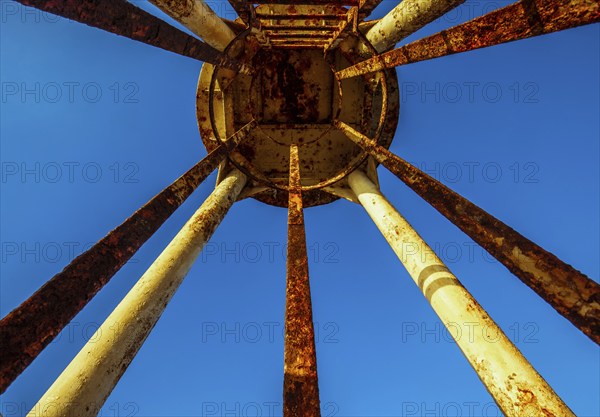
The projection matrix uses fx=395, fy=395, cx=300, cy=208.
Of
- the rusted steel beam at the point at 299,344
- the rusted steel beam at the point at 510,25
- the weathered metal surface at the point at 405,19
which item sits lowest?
the rusted steel beam at the point at 299,344

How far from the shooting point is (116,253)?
346 cm

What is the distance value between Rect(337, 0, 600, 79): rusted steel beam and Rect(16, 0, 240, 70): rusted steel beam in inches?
109

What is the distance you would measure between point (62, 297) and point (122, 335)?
1.87 m

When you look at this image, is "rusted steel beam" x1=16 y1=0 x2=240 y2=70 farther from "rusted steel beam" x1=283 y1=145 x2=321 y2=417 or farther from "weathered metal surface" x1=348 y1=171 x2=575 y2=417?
"weathered metal surface" x1=348 y1=171 x2=575 y2=417

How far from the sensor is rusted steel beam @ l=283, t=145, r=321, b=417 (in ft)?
7.07

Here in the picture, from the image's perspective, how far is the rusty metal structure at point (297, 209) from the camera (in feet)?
8.89

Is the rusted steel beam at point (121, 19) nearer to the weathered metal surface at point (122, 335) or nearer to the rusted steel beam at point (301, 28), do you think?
the weathered metal surface at point (122, 335)

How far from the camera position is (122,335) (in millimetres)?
4488

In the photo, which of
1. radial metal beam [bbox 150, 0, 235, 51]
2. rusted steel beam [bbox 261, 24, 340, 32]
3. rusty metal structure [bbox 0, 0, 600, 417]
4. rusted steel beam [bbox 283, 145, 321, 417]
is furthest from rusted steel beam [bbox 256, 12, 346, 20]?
rusted steel beam [bbox 283, 145, 321, 417]

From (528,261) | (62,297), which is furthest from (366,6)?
(62,297)

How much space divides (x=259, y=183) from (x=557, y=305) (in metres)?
7.37

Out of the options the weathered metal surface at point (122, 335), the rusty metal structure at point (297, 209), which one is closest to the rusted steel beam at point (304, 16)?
the rusty metal structure at point (297, 209)

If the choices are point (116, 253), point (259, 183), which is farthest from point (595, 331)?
point (259, 183)

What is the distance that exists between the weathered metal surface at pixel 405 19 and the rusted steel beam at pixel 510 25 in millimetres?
700
